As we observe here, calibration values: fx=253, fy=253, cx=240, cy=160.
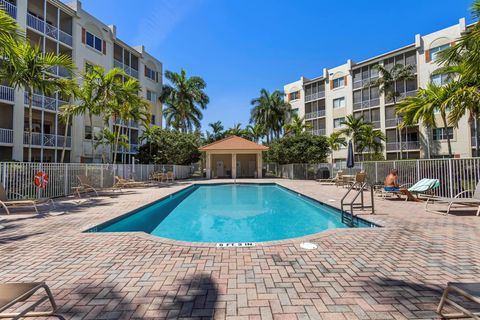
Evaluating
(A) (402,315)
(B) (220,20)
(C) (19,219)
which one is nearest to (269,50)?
(B) (220,20)

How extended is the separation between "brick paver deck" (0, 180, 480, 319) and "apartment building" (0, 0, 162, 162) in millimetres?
14631

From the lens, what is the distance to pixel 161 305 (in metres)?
2.63

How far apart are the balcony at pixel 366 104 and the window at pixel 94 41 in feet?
107

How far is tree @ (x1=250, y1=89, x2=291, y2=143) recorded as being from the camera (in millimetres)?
40344

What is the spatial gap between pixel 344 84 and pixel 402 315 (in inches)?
1557

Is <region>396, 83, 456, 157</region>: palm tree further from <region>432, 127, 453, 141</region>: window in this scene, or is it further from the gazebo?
<region>432, 127, 453, 141</region>: window

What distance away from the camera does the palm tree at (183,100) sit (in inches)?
1385

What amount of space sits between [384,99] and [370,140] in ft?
24.3

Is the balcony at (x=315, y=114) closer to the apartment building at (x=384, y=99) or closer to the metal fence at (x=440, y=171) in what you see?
the apartment building at (x=384, y=99)

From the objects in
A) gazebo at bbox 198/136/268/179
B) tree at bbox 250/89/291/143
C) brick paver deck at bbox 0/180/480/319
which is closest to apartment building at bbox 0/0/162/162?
gazebo at bbox 198/136/268/179

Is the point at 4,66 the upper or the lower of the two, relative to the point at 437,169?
upper

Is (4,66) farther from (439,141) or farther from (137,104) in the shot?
(439,141)

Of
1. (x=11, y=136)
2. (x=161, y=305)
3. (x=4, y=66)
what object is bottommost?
(x=161, y=305)

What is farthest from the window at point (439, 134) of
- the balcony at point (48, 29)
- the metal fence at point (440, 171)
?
the balcony at point (48, 29)
